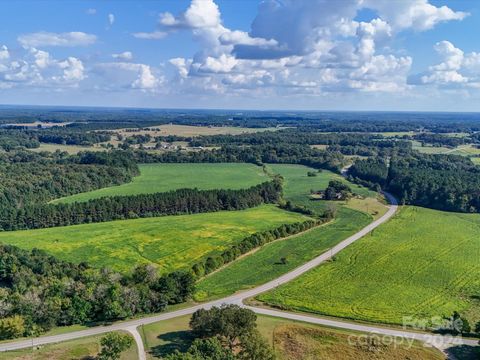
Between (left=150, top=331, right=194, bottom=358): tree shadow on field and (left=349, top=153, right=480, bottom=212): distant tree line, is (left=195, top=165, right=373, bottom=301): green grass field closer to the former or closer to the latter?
(left=150, top=331, right=194, bottom=358): tree shadow on field

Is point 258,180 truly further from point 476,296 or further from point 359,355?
point 359,355

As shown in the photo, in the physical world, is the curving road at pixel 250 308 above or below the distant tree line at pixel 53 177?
below

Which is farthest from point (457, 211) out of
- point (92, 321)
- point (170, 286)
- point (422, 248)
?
point (92, 321)

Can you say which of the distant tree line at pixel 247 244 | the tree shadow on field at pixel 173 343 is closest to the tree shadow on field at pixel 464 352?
the tree shadow on field at pixel 173 343

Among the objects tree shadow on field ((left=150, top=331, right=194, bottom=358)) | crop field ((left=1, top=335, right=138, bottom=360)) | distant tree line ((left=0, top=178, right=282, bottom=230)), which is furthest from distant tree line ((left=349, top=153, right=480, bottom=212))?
crop field ((left=1, top=335, right=138, bottom=360))

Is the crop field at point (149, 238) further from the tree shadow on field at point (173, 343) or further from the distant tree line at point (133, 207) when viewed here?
the tree shadow on field at point (173, 343)

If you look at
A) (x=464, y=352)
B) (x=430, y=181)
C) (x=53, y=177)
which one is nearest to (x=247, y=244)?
(x=464, y=352)
